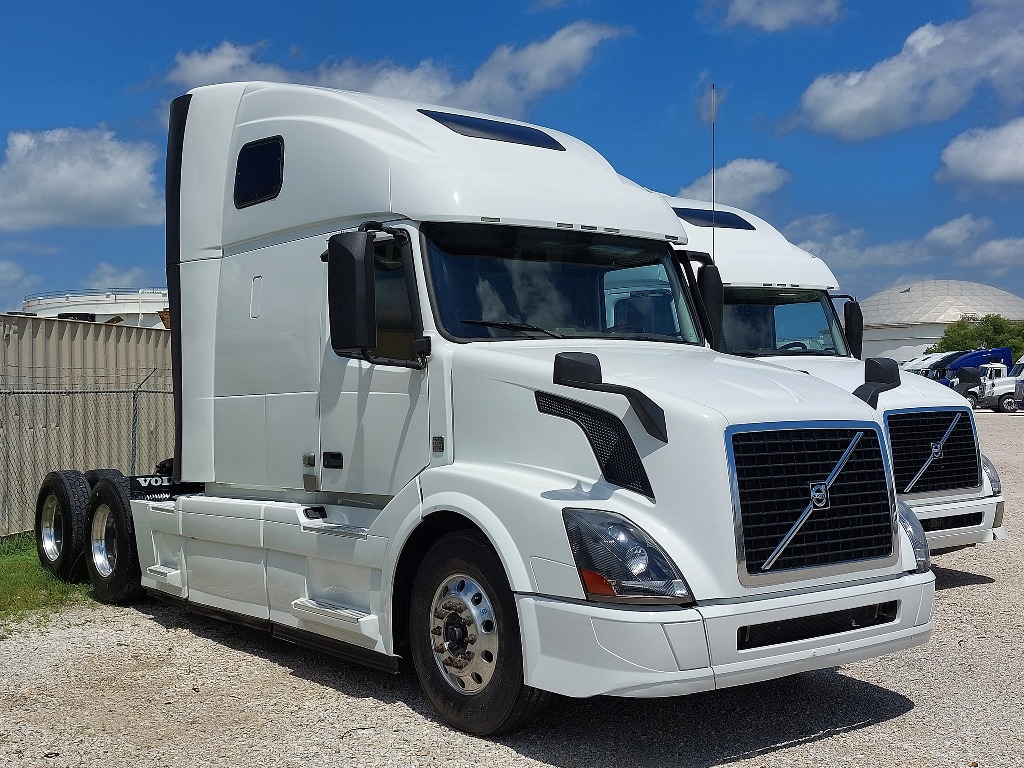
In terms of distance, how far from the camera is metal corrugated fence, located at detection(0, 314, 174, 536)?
13.5 m

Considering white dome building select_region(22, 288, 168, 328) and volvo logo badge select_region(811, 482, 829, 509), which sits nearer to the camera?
volvo logo badge select_region(811, 482, 829, 509)

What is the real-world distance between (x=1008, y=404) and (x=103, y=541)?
149ft

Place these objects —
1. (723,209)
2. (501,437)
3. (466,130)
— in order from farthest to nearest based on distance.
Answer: (723,209)
(466,130)
(501,437)

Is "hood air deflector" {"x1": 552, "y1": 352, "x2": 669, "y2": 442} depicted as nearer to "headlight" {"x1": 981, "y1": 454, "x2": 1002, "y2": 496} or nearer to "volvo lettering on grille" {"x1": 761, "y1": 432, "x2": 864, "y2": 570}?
"volvo lettering on grille" {"x1": 761, "y1": 432, "x2": 864, "y2": 570}

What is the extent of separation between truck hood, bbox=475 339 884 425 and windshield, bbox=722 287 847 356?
17.5 feet

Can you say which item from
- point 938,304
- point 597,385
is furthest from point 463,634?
point 938,304

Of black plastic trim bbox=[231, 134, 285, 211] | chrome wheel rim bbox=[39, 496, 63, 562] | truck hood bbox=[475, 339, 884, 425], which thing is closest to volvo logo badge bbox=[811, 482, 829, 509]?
truck hood bbox=[475, 339, 884, 425]

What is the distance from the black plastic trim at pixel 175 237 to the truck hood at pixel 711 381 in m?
3.37

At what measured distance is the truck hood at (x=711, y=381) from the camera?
5504 mm

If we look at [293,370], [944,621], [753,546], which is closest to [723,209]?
[944,621]

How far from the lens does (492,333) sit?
20.7ft

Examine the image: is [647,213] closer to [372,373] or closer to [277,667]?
[372,373]

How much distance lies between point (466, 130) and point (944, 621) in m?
5.09

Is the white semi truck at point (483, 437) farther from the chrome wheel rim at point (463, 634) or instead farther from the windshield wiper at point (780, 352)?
the windshield wiper at point (780, 352)
